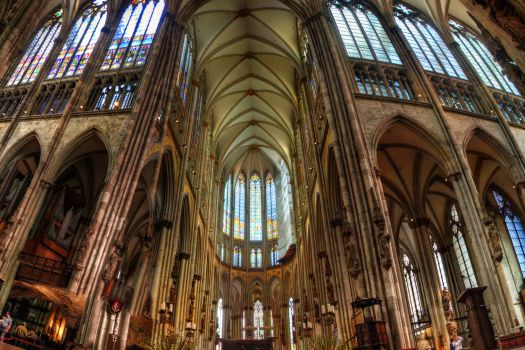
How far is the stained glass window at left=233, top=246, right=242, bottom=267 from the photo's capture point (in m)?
33.4

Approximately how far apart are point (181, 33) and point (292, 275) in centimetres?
2102

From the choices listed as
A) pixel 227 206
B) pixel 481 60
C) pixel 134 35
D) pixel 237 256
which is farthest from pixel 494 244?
pixel 227 206

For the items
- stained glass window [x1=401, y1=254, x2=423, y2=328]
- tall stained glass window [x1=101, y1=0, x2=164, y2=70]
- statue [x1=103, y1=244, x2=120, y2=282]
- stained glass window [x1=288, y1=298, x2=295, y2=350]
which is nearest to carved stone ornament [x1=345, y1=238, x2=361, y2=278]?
statue [x1=103, y1=244, x2=120, y2=282]

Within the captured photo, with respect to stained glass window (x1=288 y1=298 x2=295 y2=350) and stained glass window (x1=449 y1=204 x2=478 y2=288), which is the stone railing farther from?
stained glass window (x1=288 y1=298 x2=295 y2=350)

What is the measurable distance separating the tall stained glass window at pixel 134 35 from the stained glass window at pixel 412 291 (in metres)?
19.4

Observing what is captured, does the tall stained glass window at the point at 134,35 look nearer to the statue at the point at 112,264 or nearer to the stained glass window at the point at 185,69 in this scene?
the stained glass window at the point at 185,69

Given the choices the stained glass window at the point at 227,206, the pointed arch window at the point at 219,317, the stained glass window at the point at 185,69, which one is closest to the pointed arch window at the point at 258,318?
the pointed arch window at the point at 219,317

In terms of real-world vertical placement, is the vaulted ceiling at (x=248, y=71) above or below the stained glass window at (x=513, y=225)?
above

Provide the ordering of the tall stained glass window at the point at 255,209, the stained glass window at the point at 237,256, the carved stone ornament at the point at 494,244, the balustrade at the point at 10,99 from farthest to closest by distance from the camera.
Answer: the tall stained glass window at the point at 255,209 → the stained glass window at the point at 237,256 → the balustrade at the point at 10,99 → the carved stone ornament at the point at 494,244

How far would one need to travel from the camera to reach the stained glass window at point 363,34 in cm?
1811

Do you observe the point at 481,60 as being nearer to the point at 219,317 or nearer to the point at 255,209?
the point at 255,209

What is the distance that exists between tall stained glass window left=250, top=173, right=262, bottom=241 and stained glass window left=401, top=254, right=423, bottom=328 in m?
14.2

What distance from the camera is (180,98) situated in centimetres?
2000

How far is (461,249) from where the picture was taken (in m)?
19.8
